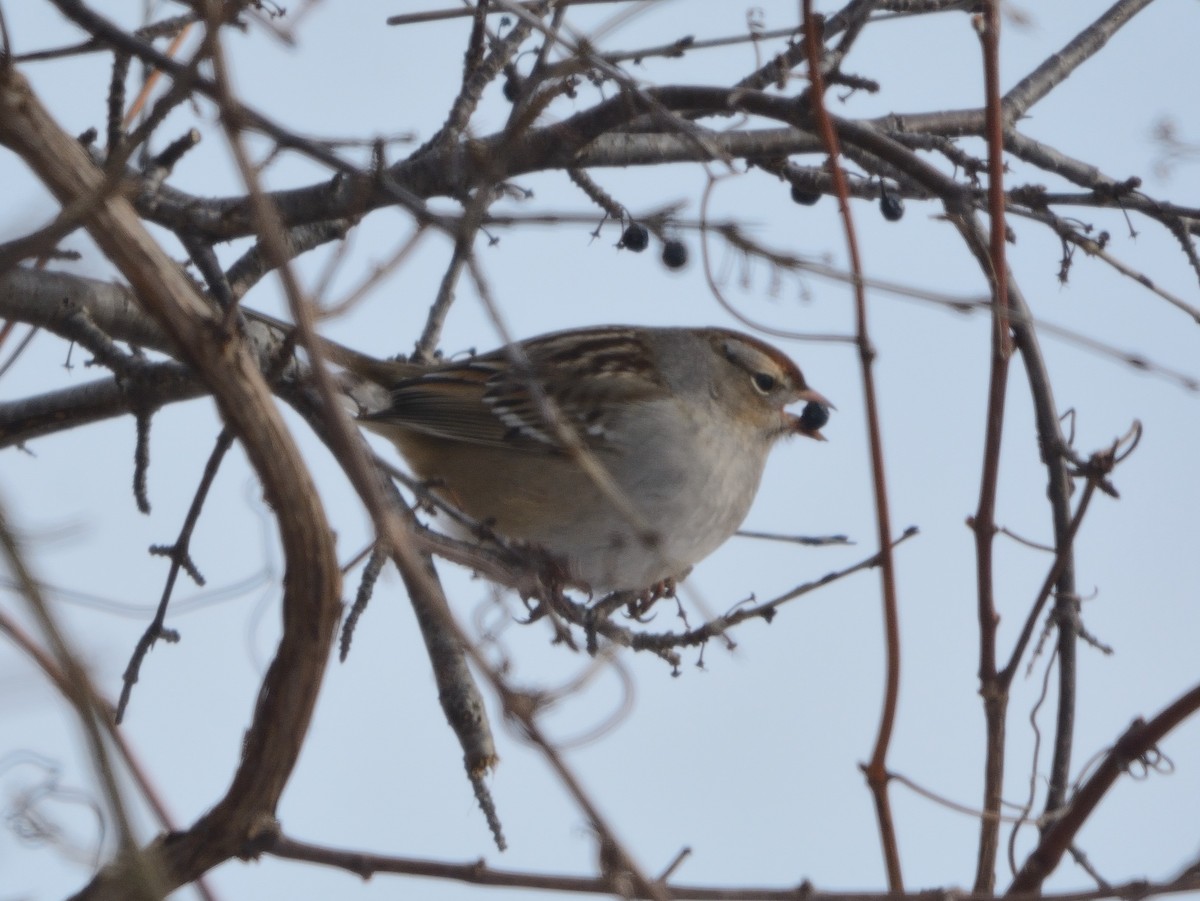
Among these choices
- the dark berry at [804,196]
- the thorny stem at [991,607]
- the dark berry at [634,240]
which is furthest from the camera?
the dark berry at [804,196]

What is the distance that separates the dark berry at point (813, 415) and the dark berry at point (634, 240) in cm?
174

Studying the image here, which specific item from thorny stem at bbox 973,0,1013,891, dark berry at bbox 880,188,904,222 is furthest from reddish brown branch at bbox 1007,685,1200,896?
dark berry at bbox 880,188,904,222

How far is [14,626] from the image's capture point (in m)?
2.11

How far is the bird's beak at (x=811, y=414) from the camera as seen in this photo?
17.1 feet

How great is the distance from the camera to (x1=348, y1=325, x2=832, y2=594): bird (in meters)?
4.54

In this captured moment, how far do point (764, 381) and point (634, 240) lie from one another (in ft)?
5.86

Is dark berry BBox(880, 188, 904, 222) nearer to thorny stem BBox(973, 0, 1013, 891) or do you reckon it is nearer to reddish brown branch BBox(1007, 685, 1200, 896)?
thorny stem BBox(973, 0, 1013, 891)

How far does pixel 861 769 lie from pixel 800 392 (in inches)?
134

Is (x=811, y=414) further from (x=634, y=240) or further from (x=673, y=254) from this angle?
(x=673, y=254)

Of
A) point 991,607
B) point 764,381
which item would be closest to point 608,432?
point 764,381

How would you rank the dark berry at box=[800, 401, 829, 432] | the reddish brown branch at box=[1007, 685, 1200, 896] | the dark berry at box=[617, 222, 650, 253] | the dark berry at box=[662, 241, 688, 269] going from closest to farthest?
the reddish brown branch at box=[1007, 685, 1200, 896] < the dark berry at box=[662, 241, 688, 269] < the dark berry at box=[617, 222, 650, 253] < the dark berry at box=[800, 401, 829, 432]

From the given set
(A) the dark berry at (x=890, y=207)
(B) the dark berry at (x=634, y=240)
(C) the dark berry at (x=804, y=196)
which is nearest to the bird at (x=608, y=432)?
(B) the dark berry at (x=634, y=240)

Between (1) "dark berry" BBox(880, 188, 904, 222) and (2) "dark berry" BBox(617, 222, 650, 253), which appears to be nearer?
(2) "dark berry" BBox(617, 222, 650, 253)

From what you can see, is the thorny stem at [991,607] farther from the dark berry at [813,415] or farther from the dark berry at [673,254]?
the dark berry at [813,415]
